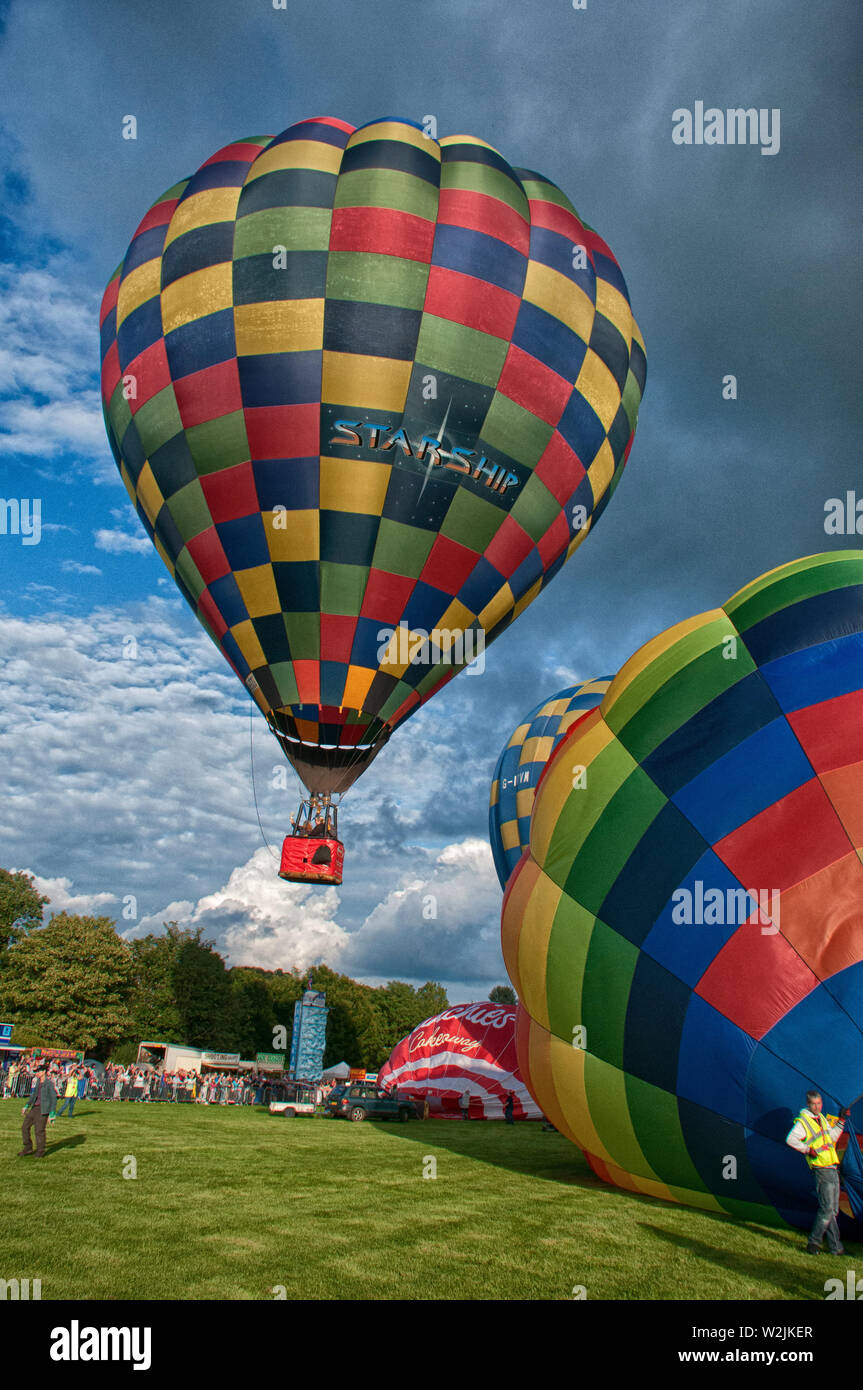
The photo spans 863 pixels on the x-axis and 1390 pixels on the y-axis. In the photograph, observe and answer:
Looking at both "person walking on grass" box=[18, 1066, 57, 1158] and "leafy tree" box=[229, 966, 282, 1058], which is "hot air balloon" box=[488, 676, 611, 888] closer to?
"person walking on grass" box=[18, 1066, 57, 1158]

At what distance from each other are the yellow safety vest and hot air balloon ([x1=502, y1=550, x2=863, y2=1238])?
0.26 m

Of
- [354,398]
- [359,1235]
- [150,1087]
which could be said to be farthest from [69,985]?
[359,1235]

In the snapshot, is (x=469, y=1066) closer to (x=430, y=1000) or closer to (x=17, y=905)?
(x=17, y=905)

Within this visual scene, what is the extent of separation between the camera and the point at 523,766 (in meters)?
23.2

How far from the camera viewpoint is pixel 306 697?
47.5 ft

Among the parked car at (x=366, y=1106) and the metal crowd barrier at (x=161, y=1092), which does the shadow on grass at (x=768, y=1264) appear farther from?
the metal crowd barrier at (x=161, y=1092)

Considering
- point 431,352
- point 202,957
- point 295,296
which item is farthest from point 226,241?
point 202,957

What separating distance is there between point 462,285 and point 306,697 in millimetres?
7211

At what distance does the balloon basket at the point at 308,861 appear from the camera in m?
15.5

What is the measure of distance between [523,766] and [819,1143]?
17.5m

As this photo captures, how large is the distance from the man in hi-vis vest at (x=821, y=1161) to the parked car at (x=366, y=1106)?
16010 millimetres

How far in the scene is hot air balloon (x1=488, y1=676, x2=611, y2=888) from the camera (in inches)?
874

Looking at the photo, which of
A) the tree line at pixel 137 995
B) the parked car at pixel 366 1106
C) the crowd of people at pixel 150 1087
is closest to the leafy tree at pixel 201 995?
the tree line at pixel 137 995

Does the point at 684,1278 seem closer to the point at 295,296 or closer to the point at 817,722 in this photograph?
the point at 817,722
